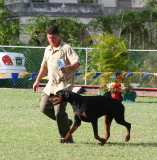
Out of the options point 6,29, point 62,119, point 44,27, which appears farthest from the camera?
point 44,27

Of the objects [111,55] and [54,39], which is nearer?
[54,39]

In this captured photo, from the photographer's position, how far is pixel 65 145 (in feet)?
30.4

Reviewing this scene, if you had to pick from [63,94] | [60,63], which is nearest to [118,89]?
[60,63]

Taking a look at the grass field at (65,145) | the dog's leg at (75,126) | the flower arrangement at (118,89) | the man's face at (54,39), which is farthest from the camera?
the flower arrangement at (118,89)

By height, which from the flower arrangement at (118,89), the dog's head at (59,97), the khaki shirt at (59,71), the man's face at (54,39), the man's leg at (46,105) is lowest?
the flower arrangement at (118,89)

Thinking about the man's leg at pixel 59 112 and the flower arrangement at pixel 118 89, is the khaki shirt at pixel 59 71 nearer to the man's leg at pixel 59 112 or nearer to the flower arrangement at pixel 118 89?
the man's leg at pixel 59 112

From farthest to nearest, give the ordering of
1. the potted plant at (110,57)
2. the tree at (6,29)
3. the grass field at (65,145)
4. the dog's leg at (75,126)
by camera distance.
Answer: the tree at (6,29), the potted plant at (110,57), the dog's leg at (75,126), the grass field at (65,145)

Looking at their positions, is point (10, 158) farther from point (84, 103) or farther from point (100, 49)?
point (100, 49)

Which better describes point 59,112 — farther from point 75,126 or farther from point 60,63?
point 60,63

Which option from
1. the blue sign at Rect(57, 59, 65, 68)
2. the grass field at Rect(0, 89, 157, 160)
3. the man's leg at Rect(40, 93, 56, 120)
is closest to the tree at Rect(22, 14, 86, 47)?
the grass field at Rect(0, 89, 157, 160)

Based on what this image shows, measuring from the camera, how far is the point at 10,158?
8.00 metres

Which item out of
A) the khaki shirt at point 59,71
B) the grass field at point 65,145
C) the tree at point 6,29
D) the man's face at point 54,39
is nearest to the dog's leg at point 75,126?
the grass field at point 65,145

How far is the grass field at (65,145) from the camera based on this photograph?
8352mm

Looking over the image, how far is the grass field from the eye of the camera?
8.35 meters
